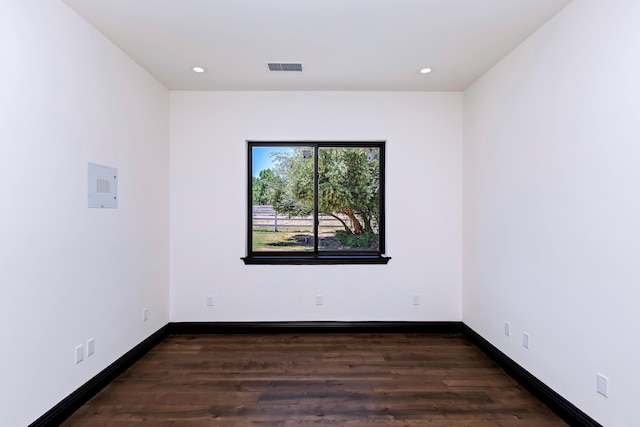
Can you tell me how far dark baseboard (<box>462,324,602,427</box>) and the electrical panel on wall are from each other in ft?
11.7

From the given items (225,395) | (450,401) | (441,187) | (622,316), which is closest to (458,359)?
(450,401)

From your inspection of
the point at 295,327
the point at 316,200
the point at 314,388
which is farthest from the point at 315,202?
the point at 314,388

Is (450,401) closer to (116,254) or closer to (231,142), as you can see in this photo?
(116,254)

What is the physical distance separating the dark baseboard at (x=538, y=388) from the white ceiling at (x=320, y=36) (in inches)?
104

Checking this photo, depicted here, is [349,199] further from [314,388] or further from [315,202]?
Result: [314,388]

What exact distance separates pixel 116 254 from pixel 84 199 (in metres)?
0.58

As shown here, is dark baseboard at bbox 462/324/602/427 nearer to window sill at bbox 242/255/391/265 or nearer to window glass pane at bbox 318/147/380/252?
window sill at bbox 242/255/391/265

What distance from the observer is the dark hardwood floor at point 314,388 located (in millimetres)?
A: 2113

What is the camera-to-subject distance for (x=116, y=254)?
8.66ft

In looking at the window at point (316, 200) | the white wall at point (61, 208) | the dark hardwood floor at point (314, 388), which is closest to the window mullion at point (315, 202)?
the window at point (316, 200)

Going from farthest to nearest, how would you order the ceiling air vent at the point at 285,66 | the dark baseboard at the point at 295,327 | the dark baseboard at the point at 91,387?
the dark baseboard at the point at 295,327 → the ceiling air vent at the point at 285,66 → the dark baseboard at the point at 91,387

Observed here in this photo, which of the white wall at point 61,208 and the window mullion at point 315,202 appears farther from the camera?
the window mullion at point 315,202

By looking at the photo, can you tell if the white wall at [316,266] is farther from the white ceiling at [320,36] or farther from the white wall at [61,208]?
the white wall at [61,208]

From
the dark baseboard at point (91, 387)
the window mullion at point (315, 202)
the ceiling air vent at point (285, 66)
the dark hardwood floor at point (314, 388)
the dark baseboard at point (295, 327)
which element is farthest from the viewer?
the window mullion at point (315, 202)
